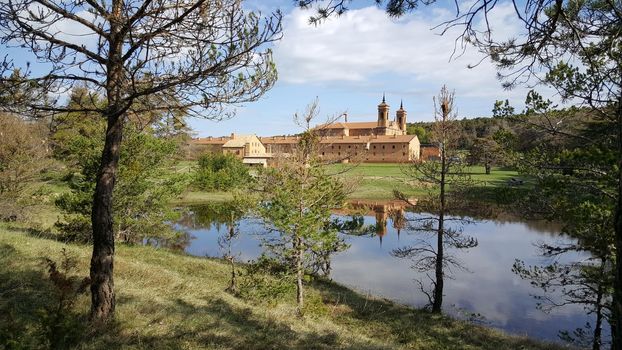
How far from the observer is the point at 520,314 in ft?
49.5

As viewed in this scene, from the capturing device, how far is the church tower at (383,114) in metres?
114

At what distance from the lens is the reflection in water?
14711 millimetres

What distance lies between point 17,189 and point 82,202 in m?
6.13

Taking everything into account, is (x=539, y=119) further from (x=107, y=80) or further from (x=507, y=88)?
(x=107, y=80)

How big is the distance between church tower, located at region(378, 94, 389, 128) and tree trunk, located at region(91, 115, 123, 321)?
363 feet

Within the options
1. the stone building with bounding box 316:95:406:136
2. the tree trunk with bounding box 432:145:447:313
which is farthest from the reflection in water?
the stone building with bounding box 316:95:406:136

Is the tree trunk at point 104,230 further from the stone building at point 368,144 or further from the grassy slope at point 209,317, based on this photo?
the stone building at point 368,144

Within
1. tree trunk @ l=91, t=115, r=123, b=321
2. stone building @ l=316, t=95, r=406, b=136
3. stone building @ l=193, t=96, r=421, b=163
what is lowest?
tree trunk @ l=91, t=115, r=123, b=321

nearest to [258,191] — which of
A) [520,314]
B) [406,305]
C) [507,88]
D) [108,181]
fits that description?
[406,305]

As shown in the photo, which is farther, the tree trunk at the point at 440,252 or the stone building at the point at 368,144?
the stone building at the point at 368,144

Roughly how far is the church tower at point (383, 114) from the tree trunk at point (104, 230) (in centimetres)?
11076

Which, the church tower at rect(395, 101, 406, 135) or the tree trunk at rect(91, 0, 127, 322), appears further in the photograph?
the church tower at rect(395, 101, 406, 135)

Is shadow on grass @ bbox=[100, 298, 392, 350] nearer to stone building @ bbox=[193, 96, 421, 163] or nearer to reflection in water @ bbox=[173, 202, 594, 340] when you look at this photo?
reflection in water @ bbox=[173, 202, 594, 340]

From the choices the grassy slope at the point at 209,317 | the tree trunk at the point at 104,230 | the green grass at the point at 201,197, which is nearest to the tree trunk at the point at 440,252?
the grassy slope at the point at 209,317
